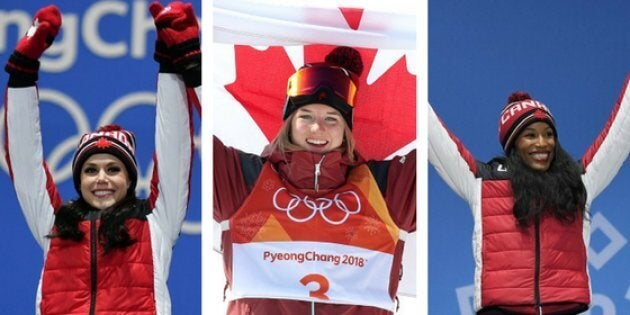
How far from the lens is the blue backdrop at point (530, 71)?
16.9 feet

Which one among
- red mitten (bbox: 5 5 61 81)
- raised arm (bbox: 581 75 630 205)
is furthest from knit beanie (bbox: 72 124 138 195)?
raised arm (bbox: 581 75 630 205)

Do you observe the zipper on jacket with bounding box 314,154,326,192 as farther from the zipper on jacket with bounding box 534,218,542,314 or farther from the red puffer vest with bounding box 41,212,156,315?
the zipper on jacket with bounding box 534,218,542,314

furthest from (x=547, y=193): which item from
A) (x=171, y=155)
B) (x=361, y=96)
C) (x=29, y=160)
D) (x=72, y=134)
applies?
(x=72, y=134)

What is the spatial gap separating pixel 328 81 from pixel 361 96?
4.0 inches

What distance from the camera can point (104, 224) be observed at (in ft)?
13.0

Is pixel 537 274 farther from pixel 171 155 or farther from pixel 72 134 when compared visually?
pixel 72 134

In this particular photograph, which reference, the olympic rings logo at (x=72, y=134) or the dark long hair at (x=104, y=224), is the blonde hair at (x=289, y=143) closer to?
the dark long hair at (x=104, y=224)

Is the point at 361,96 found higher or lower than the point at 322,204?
higher

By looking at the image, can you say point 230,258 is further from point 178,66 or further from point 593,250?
point 593,250

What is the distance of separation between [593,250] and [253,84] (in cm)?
193

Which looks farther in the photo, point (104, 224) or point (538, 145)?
point (538, 145)

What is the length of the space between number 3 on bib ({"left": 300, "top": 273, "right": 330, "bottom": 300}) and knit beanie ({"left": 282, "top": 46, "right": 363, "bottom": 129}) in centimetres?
43

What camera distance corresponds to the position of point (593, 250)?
5.12 meters

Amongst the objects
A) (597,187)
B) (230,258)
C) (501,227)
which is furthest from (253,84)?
(597,187)
